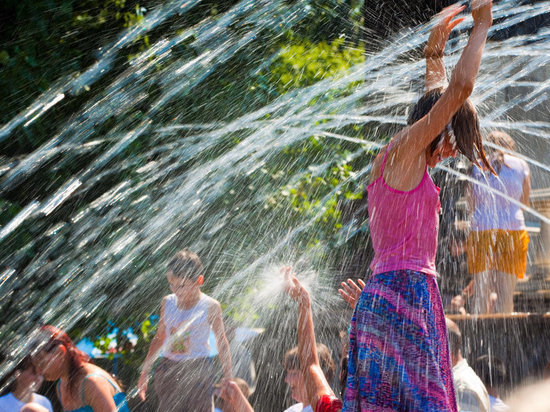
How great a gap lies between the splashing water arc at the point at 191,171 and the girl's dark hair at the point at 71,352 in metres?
0.51

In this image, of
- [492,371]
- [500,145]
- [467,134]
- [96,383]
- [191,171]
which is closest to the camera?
[467,134]

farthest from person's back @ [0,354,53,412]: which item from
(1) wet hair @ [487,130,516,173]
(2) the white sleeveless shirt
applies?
(1) wet hair @ [487,130,516,173]

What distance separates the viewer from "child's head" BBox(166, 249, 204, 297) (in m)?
4.48

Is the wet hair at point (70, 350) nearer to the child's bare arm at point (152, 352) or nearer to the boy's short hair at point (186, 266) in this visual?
the child's bare arm at point (152, 352)

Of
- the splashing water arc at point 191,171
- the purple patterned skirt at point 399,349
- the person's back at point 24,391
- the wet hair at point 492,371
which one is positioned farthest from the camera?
the splashing water arc at point 191,171

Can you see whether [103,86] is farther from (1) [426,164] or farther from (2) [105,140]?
(1) [426,164]

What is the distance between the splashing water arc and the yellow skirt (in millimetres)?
846

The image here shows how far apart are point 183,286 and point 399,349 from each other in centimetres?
255

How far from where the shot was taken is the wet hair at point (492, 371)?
4.17 m

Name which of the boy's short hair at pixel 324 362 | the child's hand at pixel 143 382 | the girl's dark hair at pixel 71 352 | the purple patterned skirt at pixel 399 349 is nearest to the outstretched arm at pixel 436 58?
the purple patterned skirt at pixel 399 349

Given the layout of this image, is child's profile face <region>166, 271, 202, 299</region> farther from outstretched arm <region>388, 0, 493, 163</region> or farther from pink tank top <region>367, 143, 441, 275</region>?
outstretched arm <region>388, 0, 493, 163</region>

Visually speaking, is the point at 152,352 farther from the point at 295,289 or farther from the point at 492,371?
the point at 492,371

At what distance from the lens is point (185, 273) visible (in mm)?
4484

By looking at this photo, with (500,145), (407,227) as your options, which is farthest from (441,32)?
(500,145)
